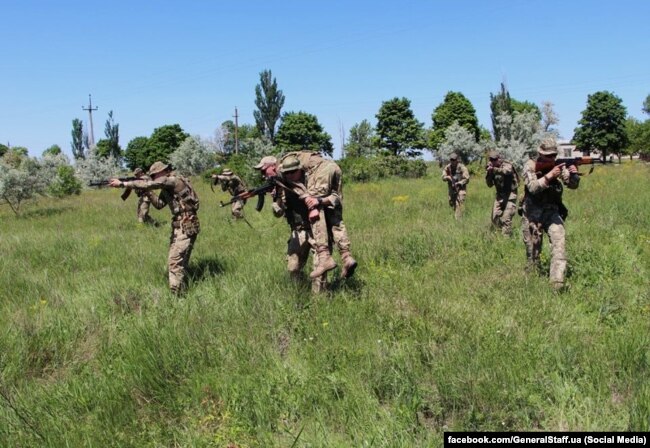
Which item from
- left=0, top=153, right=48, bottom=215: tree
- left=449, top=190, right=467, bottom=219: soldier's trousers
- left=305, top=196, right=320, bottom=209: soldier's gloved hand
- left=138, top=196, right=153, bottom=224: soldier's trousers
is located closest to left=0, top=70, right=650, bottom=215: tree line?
left=0, top=153, right=48, bottom=215: tree

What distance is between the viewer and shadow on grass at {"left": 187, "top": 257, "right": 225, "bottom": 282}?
6603mm

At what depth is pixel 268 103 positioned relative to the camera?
46156 millimetres

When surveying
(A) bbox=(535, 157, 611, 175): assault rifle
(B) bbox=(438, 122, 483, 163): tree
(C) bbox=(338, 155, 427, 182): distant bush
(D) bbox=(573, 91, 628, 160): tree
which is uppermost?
(D) bbox=(573, 91, 628, 160): tree

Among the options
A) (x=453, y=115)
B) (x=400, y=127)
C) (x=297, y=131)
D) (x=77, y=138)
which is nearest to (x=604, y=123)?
(x=453, y=115)

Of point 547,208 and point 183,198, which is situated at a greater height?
point 183,198

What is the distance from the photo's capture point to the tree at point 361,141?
161ft

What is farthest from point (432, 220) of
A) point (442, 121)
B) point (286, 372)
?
point (442, 121)

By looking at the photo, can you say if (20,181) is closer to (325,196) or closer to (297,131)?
(325,196)

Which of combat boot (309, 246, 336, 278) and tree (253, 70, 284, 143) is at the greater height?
tree (253, 70, 284, 143)

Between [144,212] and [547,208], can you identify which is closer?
[547,208]

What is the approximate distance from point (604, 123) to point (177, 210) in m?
50.3

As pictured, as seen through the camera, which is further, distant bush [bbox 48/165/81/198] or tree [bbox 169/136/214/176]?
tree [bbox 169/136/214/176]

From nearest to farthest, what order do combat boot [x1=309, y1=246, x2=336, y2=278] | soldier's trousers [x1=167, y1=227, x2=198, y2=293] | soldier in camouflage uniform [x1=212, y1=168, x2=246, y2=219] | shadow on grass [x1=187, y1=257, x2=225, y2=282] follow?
combat boot [x1=309, y1=246, x2=336, y2=278], soldier's trousers [x1=167, y1=227, x2=198, y2=293], shadow on grass [x1=187, y1=257, x2=225, y2=282], soldier in camouflage uniform [x1=212, y1=168, x2=246, y2=219]

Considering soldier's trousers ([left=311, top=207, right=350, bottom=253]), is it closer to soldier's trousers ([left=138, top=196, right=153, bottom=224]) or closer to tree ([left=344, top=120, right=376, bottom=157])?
soldier's trousers ([left=138, top=196, right=153, bottom=224])
